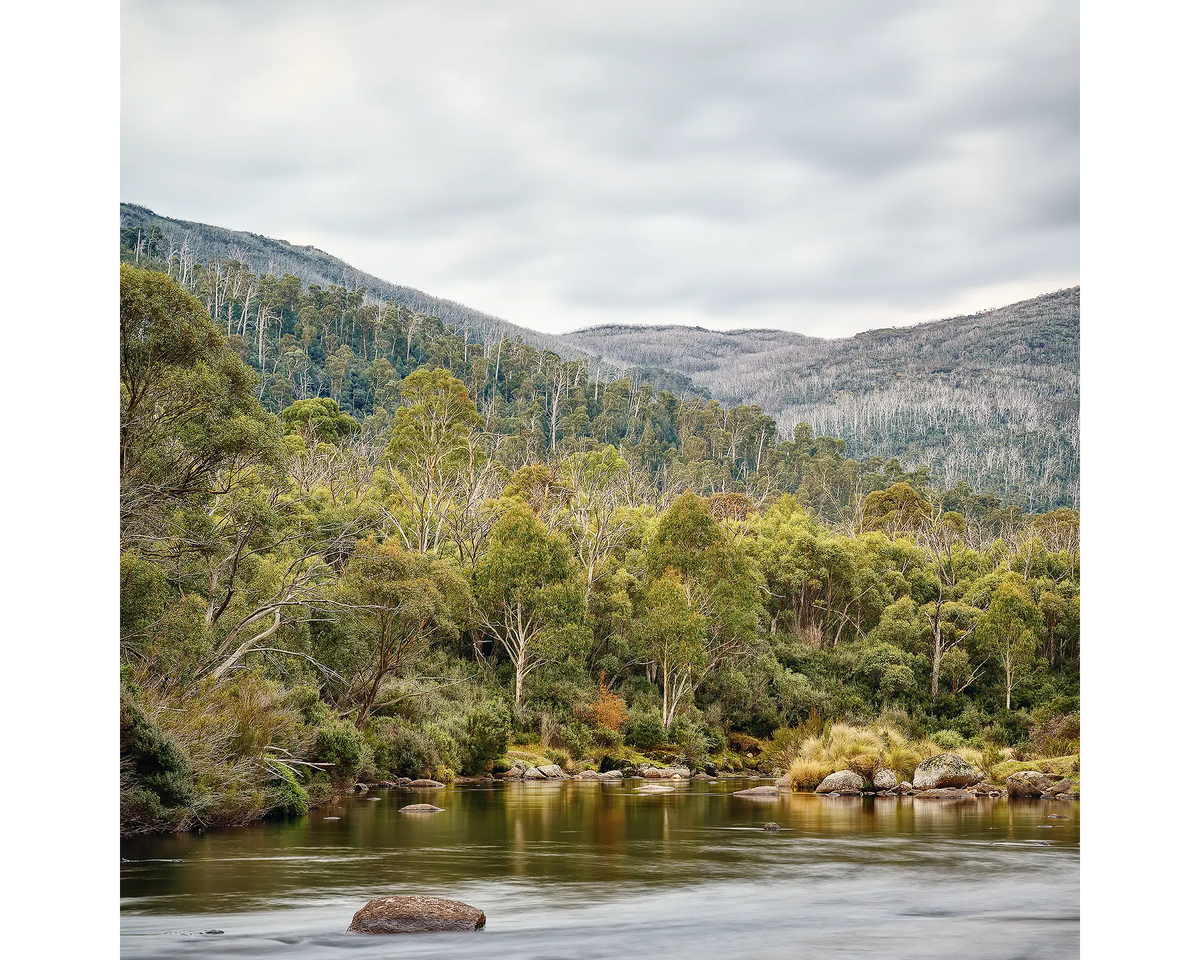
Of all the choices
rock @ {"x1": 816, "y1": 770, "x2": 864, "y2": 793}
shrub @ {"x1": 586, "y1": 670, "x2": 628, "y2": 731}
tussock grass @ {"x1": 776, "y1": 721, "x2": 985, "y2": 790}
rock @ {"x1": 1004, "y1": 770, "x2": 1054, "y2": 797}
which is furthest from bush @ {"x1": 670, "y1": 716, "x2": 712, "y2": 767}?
rock @ {"x1": 1004, "y1": 770, "x2": 1054, "y2": 797}

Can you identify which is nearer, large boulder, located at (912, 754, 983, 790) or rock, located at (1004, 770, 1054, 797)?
rock, located at (1004, 770, 1054, 797)

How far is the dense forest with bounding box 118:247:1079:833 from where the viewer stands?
1695 cm

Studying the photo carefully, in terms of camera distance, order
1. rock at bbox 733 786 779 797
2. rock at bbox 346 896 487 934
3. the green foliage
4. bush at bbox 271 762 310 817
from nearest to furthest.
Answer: rock at bbox 346 896 487 934, bush at bbox 271 762 310 817, rock at bbox 733 786 779 797, the green foliage

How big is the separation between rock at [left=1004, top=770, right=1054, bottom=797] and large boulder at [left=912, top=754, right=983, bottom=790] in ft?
3.65

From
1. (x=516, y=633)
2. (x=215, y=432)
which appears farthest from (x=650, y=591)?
(x=215, y=432)

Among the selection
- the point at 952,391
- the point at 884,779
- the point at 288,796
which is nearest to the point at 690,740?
the point at 884,779

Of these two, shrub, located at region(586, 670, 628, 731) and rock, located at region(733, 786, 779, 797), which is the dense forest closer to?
shrub, located at region(586, 670, 628, 731)
